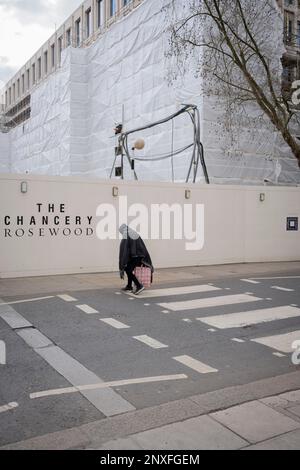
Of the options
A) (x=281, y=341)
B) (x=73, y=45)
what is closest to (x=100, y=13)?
(x=73, y=45)

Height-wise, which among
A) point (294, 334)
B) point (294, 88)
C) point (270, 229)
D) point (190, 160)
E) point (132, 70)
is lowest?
point (294, 334)

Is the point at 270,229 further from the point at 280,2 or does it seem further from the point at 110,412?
the point at 110,412

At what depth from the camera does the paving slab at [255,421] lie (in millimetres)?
3830

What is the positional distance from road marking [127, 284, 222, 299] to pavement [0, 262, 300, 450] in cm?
9

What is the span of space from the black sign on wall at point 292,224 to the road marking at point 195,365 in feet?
42.2

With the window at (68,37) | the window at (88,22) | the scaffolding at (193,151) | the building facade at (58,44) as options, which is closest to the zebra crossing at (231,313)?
the scaffolding at (193,151)

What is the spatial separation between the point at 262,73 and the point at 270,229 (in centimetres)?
551

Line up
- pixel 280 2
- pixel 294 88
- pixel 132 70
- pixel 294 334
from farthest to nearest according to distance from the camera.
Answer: pixel 132 70 < pixel 280 2 < pixel 294 88 < pixel 294 334

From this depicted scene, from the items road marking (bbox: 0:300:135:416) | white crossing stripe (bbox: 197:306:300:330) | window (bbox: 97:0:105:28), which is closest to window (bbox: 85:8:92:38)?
window (bbox: 97:0:105:28)

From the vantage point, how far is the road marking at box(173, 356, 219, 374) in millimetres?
5478

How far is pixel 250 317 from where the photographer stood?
26.6 feet

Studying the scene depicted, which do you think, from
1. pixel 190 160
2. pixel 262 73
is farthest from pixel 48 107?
pixel 262 73

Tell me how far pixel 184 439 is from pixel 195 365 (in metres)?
1.95

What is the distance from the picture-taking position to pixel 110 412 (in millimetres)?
4246
